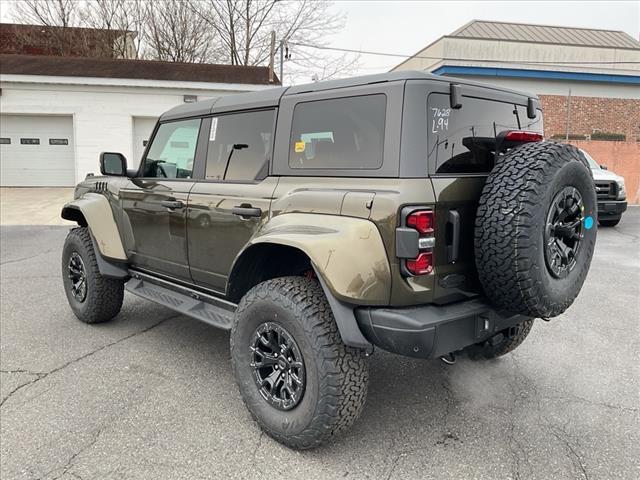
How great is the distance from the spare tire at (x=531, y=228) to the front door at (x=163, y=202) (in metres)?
2.11

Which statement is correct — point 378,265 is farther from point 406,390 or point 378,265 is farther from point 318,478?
point 406,390

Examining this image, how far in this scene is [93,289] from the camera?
4371 mm

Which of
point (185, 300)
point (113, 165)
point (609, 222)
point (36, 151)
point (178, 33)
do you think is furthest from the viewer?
point (178, 33)

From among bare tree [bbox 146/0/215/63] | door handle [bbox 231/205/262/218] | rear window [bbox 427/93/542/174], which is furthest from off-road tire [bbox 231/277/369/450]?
bare tree [bbox 146/0/215/63]

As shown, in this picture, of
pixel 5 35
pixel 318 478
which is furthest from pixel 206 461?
pixel 5 35

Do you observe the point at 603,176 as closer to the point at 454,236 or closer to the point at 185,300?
the point at 454,236

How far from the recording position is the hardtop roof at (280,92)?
2.53 m

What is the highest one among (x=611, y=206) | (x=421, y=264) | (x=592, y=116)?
(x=592, y=116)

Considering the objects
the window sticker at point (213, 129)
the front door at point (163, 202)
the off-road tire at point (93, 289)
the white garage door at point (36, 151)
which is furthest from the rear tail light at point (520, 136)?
the white garage door at point (36, 151)

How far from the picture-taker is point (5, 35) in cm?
2550

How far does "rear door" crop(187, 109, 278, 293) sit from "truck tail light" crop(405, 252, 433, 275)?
977mm

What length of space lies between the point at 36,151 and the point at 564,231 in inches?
658

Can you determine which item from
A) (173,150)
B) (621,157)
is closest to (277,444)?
(173,150)

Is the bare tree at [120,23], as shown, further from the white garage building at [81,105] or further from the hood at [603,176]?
the hood at [603,176]
